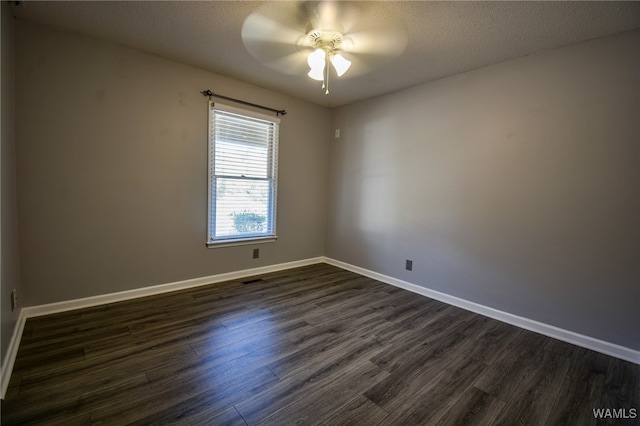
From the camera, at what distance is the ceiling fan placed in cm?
188

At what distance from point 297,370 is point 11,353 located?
6.08 ft

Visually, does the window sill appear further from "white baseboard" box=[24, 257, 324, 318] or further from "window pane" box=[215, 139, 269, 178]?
"window pane" box=[215, 139, 269, 178]

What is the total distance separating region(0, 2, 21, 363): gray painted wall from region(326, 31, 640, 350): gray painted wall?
350 centimetres

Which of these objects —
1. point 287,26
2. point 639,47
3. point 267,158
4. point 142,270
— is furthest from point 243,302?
point 639,47

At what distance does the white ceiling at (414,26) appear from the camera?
197cm

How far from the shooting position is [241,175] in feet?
11.8

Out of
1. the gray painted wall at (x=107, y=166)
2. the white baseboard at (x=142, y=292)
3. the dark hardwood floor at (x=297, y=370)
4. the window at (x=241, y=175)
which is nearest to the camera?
the dark hardwood floor at (x=297, y=370)

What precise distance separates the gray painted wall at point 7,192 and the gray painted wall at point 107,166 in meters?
0.15

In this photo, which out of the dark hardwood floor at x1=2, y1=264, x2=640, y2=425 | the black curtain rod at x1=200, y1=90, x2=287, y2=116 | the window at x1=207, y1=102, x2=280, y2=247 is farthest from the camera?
the window at x1=207, y1=102, x2=280, y2=247

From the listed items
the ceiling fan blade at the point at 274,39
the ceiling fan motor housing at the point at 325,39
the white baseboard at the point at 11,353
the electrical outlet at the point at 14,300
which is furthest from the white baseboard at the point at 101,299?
the ceiling fan motor housing at the point at 325,39

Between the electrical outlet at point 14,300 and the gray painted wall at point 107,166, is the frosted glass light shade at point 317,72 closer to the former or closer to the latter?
the gray painted wall at point 107,166

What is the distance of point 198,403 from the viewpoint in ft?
5.15
